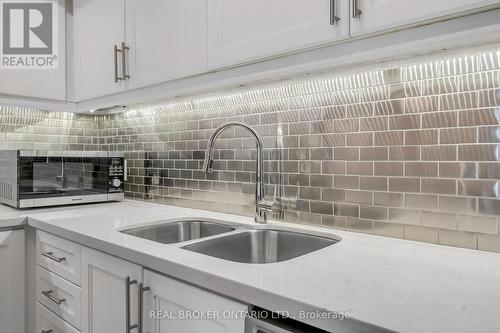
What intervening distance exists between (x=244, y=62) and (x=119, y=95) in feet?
2.90

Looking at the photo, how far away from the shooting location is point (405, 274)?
2.67ft

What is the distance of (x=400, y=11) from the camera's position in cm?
88

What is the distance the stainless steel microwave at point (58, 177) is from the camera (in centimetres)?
174

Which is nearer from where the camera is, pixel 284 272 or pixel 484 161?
pixel 284 272

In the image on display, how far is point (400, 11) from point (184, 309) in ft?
3.03

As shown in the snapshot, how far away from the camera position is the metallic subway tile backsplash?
102 centimetres

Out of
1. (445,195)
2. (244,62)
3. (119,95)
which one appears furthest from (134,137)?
(445,195)

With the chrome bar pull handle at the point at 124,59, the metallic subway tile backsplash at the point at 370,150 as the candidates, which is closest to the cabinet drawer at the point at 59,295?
the metallic subway tile backsplash at the point at 370,150

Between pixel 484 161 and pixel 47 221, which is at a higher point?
pixel 484 161

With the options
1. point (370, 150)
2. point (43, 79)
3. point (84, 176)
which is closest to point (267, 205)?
point (370, 150)

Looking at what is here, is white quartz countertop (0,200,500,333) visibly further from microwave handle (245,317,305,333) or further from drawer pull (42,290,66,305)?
drawer pull (42,290,66,305)

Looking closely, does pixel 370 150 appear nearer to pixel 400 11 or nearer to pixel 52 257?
pixel 400 11

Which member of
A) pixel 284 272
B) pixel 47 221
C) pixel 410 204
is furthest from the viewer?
pixel 47 221

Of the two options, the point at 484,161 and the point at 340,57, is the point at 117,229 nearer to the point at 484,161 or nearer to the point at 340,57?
the point at 340,57
